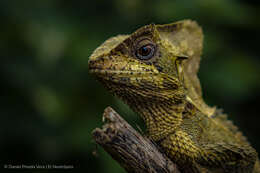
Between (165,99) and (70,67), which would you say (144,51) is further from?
(70,67)

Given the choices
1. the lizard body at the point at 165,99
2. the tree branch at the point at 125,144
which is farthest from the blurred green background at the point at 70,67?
the tree branch at the point at 125,144

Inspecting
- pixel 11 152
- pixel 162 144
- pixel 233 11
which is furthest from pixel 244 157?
pixel 11 152

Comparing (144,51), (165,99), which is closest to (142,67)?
(144,51)

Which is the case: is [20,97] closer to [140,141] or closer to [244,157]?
[140,141]

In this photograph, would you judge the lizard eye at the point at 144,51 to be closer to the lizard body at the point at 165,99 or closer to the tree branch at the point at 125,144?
the lizard body at the point at 165,99

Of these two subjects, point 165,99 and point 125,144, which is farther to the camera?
point 165,99

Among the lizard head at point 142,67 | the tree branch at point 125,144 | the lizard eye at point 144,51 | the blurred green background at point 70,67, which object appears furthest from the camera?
the blurred green background at point 70,67
